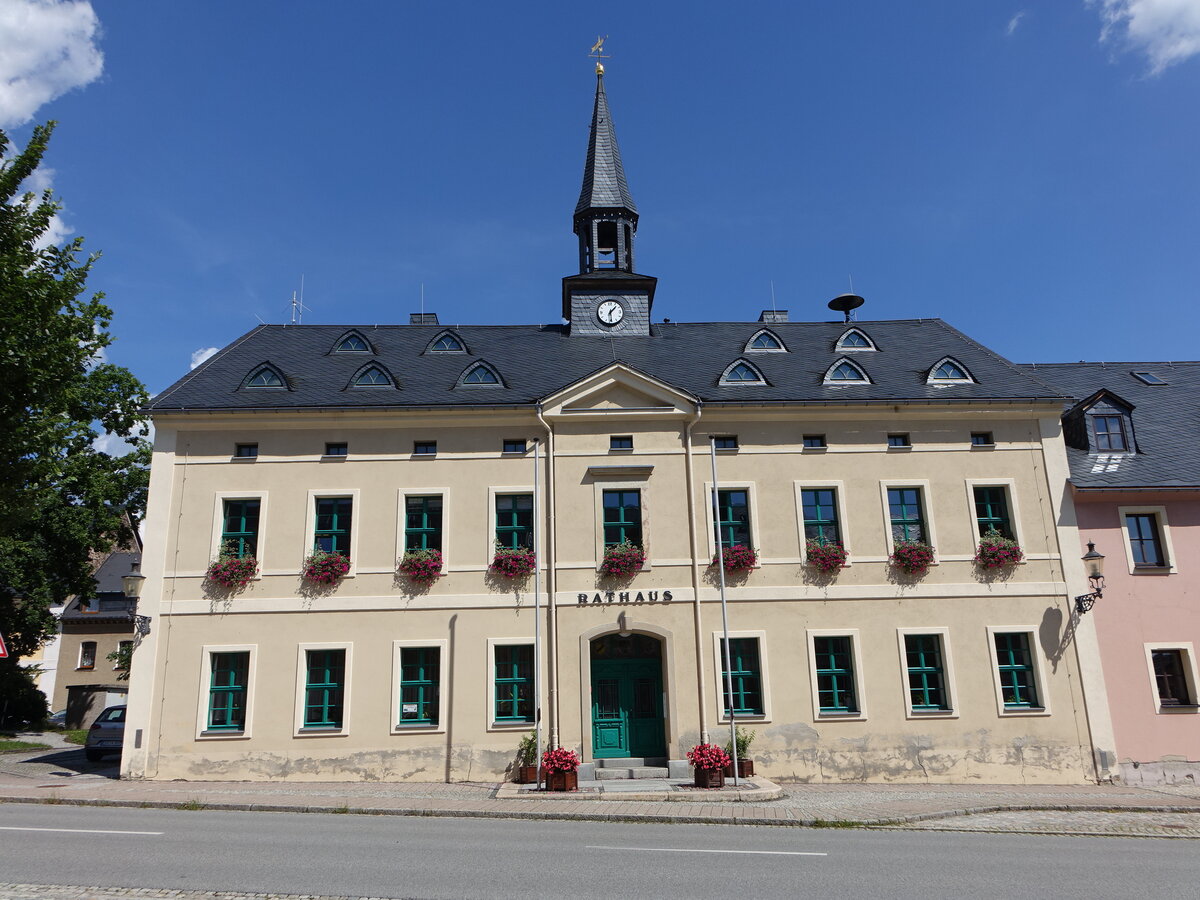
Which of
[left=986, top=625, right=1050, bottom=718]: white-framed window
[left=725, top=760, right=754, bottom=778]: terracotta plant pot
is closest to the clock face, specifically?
[left=725, top=760, right=754, bottom=778]: terracotta plant pot

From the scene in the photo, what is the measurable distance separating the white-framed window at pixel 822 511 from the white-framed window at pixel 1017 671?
404 cm

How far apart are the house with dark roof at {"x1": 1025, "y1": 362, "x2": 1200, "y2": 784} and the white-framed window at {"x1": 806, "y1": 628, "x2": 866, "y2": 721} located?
5729mm

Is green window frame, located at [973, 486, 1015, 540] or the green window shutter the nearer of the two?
the green window shutter

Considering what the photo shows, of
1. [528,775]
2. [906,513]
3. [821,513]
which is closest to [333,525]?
[528,775]

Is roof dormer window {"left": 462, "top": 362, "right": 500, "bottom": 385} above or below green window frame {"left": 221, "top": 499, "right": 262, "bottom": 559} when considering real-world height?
above

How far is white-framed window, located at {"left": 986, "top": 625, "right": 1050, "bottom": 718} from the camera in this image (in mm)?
18516

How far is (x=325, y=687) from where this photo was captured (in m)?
18.5

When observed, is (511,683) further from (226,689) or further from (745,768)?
(226,689)

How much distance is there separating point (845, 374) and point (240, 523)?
15544mm

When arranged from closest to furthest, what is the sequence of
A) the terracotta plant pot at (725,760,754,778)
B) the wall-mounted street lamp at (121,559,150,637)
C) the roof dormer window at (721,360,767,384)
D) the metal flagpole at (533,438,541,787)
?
the terracotta plant pot at (725,760,754,778) < the wall-mounted street lamp at (121,559,150,637) < the metal flagpole at (533,438,541,787) < the roof dormer window at (721,360,767,384)

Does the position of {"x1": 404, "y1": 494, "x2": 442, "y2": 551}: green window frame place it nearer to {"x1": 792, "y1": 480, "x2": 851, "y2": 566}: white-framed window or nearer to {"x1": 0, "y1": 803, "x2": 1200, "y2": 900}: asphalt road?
{"x1": 0, "y1": 803, "x2": 1200, "y2": 900}: asphalt road

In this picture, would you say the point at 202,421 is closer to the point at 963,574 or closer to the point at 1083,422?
the point at 963,574

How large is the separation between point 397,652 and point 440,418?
558 centimetres

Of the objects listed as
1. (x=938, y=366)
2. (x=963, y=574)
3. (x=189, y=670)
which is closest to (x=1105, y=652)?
(x=963, y=574)
